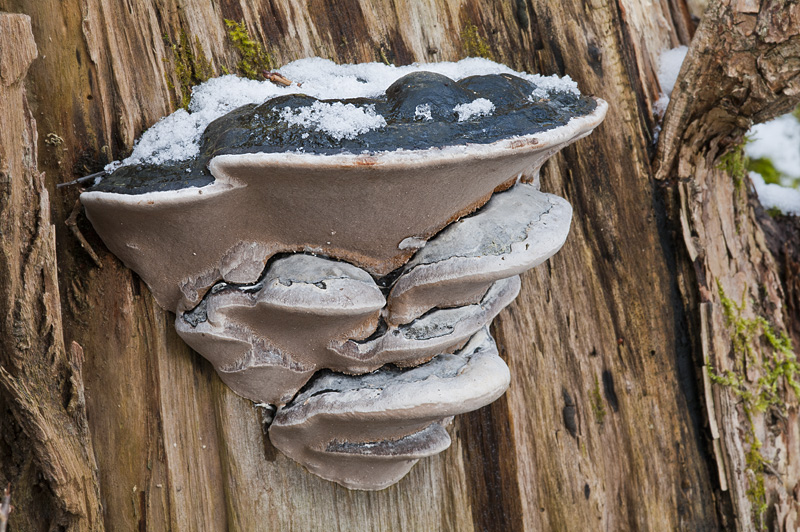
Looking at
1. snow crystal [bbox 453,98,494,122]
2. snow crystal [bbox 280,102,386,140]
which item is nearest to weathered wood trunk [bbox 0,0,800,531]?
snow crystal [bbox 280,102,386,140]

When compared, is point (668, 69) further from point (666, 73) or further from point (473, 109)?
point (473, 109)

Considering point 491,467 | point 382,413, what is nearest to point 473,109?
point 382,413

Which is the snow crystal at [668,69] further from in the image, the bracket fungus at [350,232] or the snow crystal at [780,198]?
the snow crystal at [780,198]

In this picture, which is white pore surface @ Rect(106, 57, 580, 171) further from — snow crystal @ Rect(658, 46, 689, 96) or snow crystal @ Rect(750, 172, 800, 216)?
snow crystal @ Rect(750, 172, 800, 216)

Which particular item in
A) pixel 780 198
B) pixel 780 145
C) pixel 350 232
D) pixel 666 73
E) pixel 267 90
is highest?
pixel 267 90

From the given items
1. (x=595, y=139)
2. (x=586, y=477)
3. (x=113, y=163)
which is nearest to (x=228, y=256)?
(x=113, y=163)
